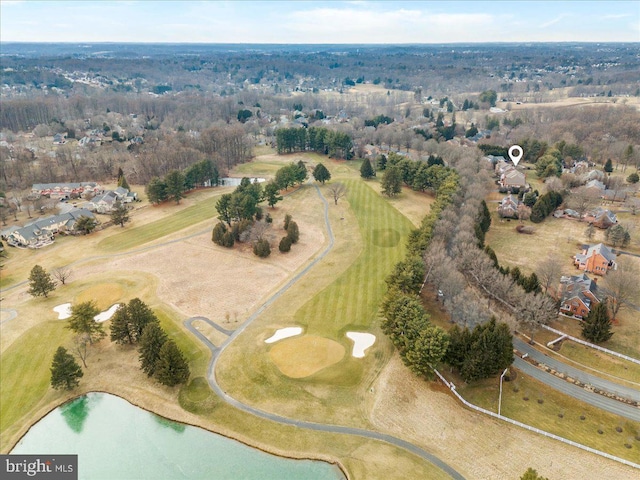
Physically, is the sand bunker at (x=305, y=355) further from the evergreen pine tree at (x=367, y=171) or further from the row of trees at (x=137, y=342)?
the evergreen pine tree at (x=367, y=171)

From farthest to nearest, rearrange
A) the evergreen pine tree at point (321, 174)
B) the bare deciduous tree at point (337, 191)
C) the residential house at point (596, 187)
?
the evergreen pine tree at point (321, 174)
the bare deciduous tree at point (337, 191)
the residential house at point (596, 187)

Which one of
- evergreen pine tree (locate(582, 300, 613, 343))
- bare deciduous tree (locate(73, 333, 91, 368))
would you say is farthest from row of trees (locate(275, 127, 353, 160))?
bare deciduous tree (locate(73, 333, 91, 368))

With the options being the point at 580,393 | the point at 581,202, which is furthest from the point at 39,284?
the point at 581,202

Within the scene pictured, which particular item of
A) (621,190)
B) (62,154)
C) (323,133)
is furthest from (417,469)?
(62,154)

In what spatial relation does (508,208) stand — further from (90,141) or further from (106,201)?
(90,141)

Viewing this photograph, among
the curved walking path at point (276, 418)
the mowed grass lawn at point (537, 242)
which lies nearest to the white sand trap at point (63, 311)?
the curved walking path at point (276, 418)

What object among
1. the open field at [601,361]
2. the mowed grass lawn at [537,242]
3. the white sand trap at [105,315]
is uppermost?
the mowed grass lawn at [537,242]
